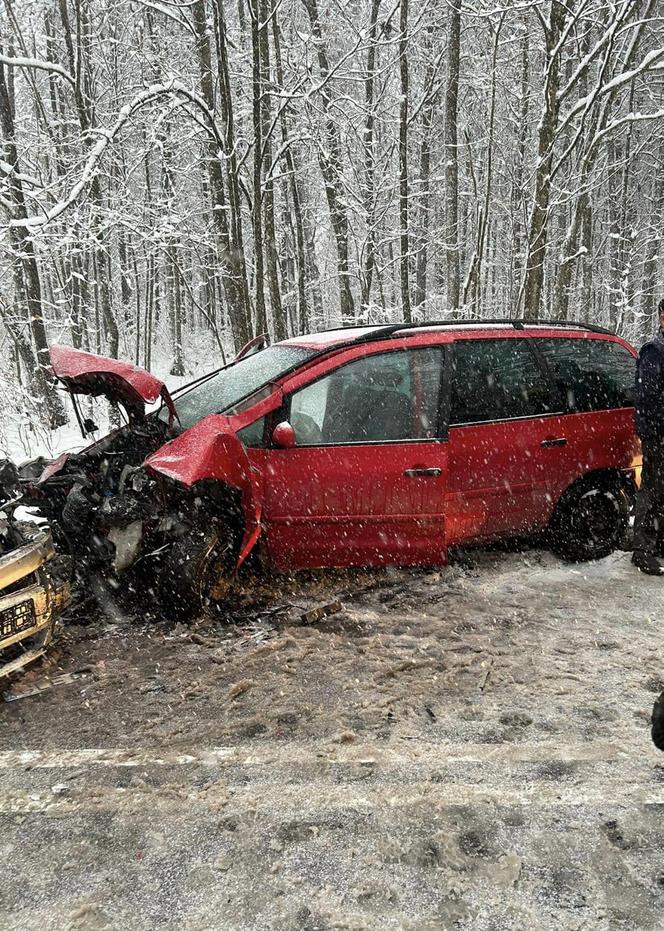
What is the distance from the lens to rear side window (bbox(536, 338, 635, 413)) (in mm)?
5016

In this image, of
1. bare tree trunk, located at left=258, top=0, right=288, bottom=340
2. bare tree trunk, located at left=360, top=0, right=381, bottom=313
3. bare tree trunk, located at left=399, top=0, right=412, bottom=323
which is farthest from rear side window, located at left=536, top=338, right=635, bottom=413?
bare tree trunk, located at left=360, top=0, right=381, bottom=313

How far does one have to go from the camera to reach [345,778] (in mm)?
2680

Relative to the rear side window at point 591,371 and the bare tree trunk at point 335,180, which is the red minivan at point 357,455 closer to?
the rear side window at point 591,371

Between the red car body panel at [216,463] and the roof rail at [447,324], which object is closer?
the red car body panel at [216,463]

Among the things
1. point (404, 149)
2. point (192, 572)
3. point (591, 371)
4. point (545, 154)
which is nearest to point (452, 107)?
point (404, 149)

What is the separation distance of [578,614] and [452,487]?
3.84 feet

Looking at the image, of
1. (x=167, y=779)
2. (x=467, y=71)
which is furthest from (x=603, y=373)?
(x=467, y=71)

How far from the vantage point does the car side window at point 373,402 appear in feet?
13.7

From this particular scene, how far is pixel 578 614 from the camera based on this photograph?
424cm

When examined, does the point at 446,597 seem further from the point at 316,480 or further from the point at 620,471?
the point at 620,471

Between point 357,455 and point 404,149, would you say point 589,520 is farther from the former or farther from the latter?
point 404,149

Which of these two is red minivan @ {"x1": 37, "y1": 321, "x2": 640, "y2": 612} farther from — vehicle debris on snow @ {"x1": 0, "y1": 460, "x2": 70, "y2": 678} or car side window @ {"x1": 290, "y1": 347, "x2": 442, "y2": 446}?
vehicle debris on snow @ {"x1": 0, "y1": 460, "x2": 70, "y2": 678}

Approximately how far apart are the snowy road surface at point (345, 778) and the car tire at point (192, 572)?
0.19m

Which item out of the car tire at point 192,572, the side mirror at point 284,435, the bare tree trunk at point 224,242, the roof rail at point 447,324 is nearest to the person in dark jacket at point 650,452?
the roof rail at point 447,324
